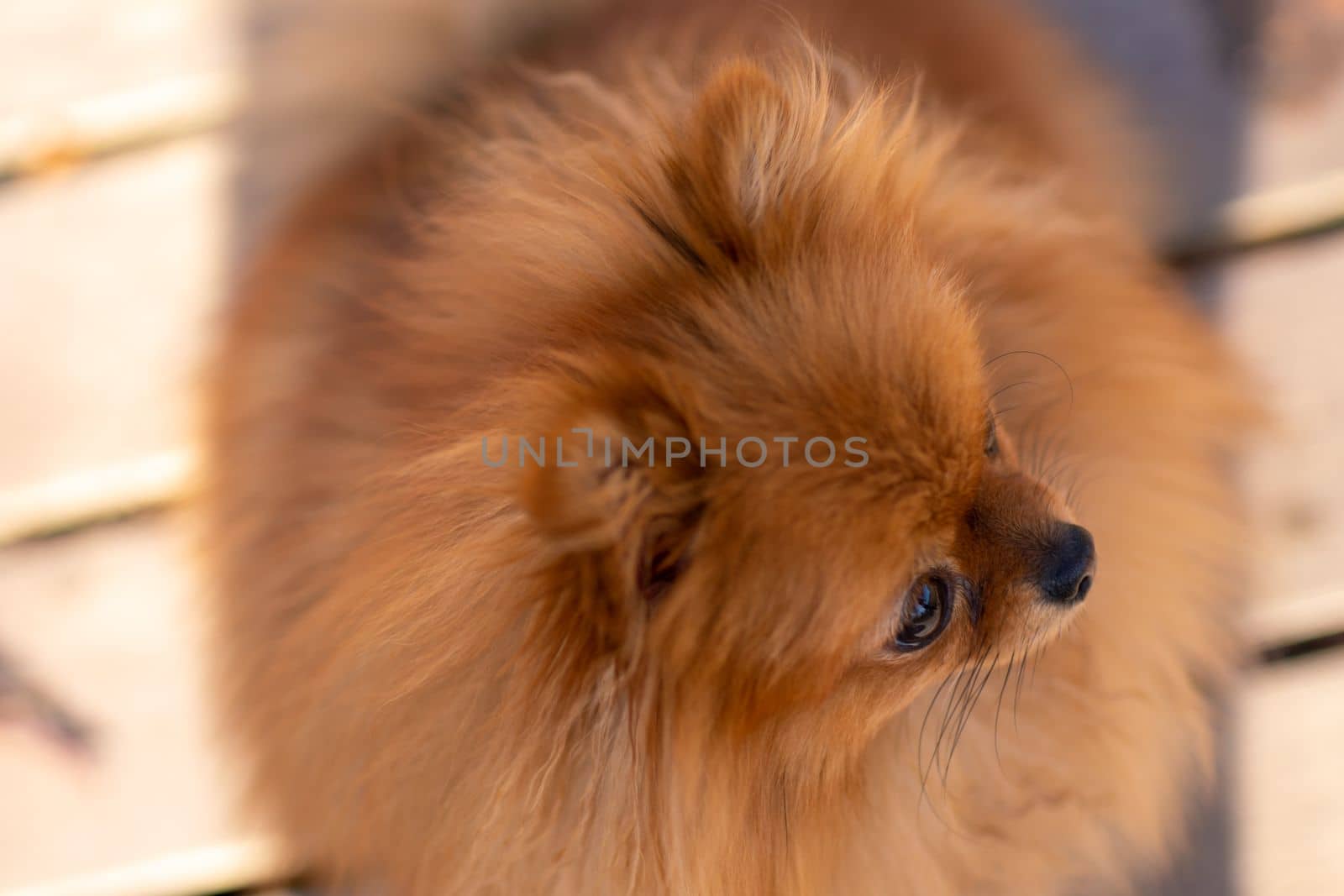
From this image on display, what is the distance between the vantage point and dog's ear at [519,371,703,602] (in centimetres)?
87

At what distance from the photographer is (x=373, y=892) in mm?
1662

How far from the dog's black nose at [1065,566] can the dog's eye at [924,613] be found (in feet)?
0.37

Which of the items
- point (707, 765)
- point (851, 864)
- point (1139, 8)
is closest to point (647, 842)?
point (707, 765)

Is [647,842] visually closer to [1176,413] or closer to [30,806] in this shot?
[1176,413]

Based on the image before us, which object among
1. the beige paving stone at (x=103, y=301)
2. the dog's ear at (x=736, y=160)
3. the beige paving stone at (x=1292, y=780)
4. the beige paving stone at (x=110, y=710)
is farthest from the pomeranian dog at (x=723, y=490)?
the beige paving stone at (x=103, y=301)

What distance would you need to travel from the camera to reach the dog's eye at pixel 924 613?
1.15 meters

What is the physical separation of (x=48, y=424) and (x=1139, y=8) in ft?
7.66

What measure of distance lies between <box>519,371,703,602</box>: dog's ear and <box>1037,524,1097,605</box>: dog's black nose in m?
0.44

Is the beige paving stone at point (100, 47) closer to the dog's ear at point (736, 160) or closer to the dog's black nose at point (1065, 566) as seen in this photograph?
the dog's ear at point (736, 160)

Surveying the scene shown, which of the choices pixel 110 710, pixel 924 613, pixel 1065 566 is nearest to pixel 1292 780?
pixel 1065 566

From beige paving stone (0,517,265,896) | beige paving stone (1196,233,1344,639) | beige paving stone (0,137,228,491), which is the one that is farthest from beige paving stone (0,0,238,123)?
beige paving stone (1196,233,1344,639)

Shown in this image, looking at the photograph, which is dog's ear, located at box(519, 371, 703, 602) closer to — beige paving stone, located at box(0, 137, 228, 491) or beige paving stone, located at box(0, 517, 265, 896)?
beige paving stone, located at box(0, 517, 265, 896)

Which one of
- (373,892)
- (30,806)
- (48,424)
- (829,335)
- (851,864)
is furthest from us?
(48,424)

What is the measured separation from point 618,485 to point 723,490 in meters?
0.15
